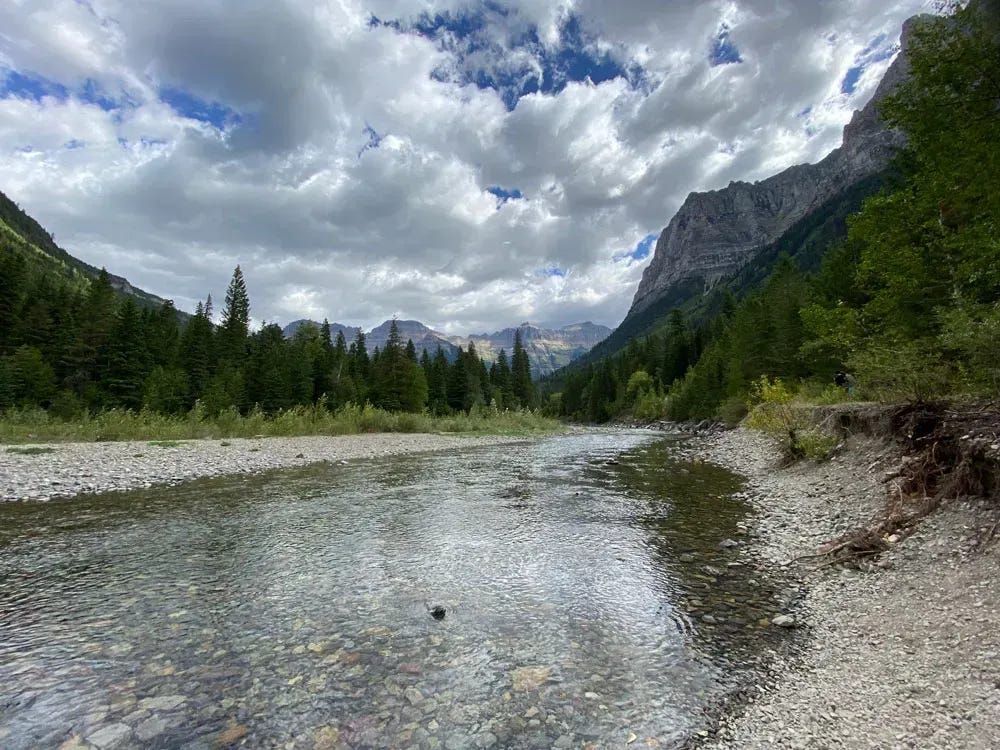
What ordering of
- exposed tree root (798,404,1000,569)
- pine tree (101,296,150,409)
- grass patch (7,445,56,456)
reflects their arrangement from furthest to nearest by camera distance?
pine tree (101,296,150,409), grass patch (7,445,56,456), exposed tree root (798,404,1000,569)

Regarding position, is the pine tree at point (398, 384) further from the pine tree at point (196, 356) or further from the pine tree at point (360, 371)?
the pine tree at point (196, 356)

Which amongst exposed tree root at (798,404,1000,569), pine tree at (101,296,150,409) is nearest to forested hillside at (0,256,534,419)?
pine tree at (101,296,150,409)

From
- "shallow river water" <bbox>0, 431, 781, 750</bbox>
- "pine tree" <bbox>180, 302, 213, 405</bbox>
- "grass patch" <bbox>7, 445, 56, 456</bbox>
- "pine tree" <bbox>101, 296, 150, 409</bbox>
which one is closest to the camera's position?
"shallow river water" <bbox>0, 431, 781, 750</bbox>

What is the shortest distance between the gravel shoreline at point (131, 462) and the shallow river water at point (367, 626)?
88.4 inches

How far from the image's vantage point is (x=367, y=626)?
17.6 feet

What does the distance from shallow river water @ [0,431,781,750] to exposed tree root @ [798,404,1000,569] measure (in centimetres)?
166

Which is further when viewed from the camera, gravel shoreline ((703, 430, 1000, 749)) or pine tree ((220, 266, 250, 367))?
pine tree ((220, 266, 250, 367))

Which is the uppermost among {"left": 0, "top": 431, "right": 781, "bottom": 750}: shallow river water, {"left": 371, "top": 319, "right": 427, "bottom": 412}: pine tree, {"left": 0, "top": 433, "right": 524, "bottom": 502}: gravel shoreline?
{"left": 371, "top": 319, "right": 427, "bottom": 412}: pine tree

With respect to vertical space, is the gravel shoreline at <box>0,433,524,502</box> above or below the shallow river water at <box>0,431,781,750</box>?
above

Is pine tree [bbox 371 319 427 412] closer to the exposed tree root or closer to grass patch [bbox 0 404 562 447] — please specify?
grass patch [bbox 0 404 562 447]

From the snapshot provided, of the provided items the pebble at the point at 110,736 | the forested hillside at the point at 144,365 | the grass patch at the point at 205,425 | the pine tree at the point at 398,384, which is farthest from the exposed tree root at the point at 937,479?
the pine tree at the point at 398,384

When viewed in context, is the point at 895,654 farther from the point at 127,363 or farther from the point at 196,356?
the point at 196,356

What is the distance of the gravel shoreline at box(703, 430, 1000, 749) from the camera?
3.39 metres

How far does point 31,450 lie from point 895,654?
2407cm
